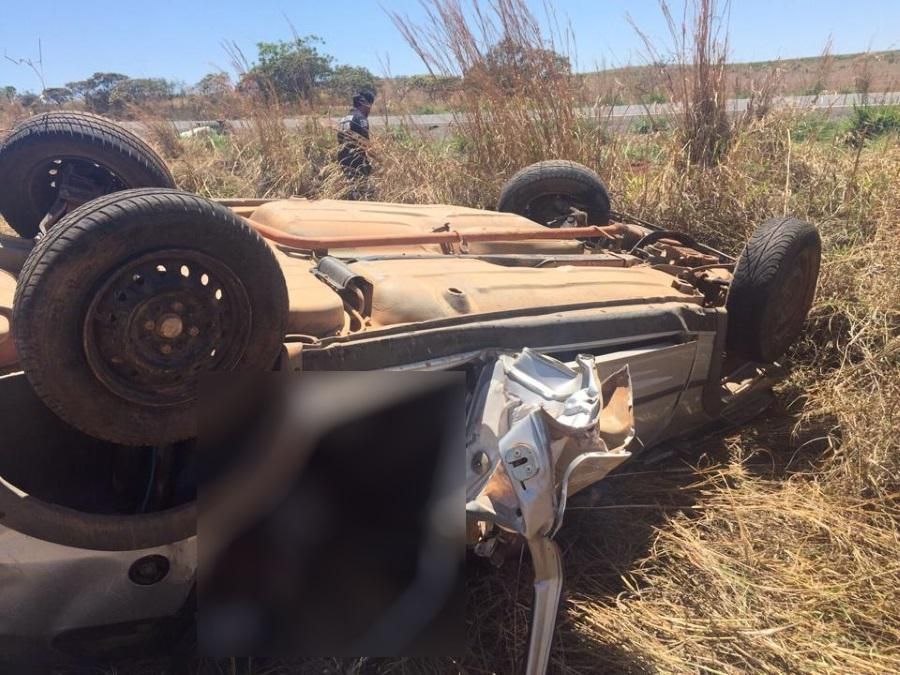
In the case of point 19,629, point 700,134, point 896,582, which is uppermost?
point 700,134

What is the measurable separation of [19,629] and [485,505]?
1.23m

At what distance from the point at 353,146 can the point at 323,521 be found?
5.79 meters

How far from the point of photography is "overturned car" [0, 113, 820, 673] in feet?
5.96

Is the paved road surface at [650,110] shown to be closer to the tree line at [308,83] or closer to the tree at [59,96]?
the tree line at [308,83]

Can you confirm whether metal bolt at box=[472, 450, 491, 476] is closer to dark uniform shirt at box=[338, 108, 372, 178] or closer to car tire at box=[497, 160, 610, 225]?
car tire at box=[497, 160, 610, 225]

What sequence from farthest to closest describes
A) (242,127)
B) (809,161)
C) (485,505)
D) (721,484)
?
(242,127), (809,161), (721,484), (485,505)

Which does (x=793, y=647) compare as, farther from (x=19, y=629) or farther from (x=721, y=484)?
(x=19, y=629)

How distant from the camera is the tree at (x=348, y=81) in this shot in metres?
9.81

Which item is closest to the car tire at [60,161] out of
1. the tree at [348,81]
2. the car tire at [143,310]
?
the car tire at [143,310]

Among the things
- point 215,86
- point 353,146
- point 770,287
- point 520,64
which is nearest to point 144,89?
point 215,86

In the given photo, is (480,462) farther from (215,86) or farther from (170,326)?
(215,86)

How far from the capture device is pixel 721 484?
11.2 feet

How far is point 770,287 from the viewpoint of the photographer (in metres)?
3.29

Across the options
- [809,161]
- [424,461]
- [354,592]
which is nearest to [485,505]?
[424,461]
